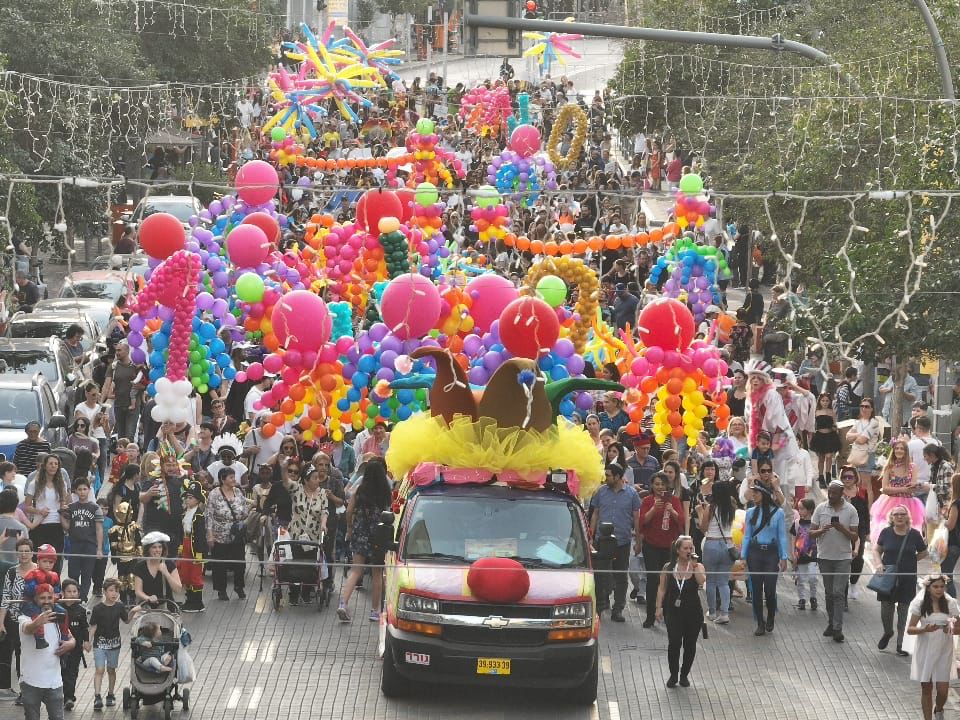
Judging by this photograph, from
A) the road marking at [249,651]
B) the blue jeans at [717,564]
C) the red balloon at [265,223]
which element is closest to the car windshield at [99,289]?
the red balloon at [265,223]

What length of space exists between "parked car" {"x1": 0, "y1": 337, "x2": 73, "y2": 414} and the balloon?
10.8 meters

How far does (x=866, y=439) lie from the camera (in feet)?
71.8

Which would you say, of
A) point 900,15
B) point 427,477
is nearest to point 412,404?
point 427,477

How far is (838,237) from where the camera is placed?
2898 centimetres

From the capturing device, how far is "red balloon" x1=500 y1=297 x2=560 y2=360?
1934cm

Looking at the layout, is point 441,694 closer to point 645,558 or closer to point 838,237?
point 645,558

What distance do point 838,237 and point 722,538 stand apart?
11345mm

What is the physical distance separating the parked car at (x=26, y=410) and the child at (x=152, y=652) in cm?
719

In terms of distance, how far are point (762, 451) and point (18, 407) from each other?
833cm

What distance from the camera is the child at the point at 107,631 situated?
1534 centimetres

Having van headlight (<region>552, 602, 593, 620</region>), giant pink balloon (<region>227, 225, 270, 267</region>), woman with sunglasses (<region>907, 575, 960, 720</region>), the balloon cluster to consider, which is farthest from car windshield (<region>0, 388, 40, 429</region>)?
woman with sunglasses (<region>907, 575, 960, 720</region>)

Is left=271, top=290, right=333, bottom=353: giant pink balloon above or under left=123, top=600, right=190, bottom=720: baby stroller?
above

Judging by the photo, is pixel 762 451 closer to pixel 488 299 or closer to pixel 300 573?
pixel 488 299

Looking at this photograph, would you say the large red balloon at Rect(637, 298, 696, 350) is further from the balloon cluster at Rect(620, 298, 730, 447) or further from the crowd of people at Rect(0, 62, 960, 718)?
the crowd of people at Rect(0, 62, 960, 718)
